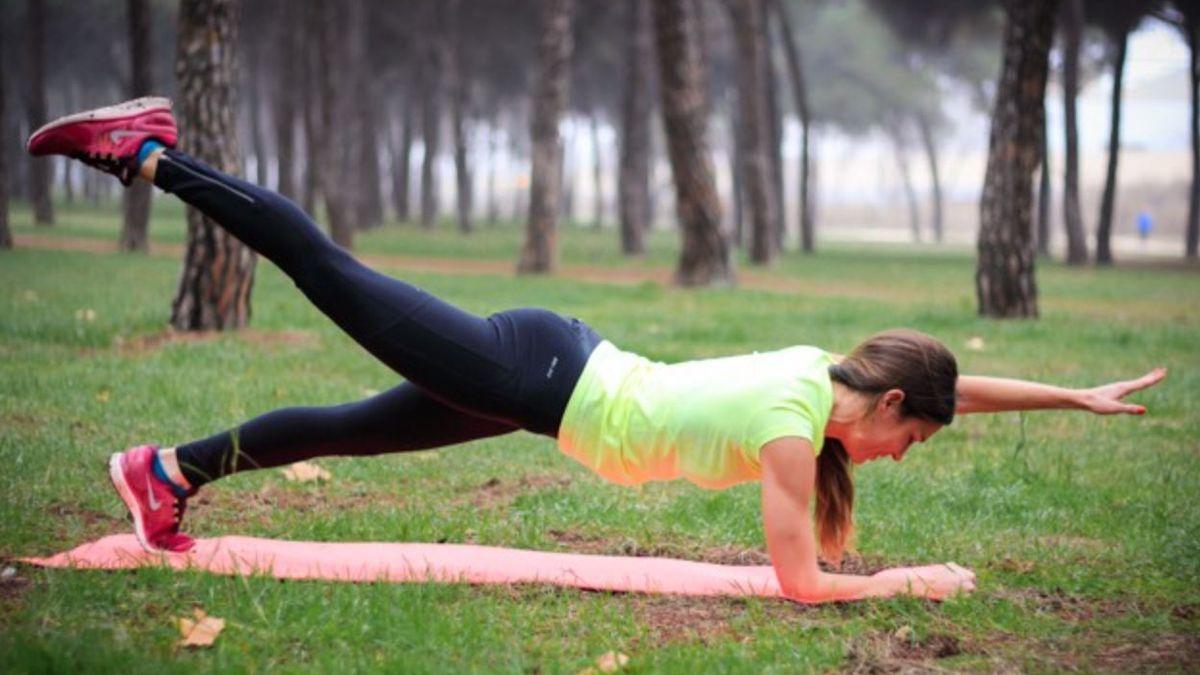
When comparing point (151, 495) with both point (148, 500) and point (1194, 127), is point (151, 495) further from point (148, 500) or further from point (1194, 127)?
point (1194, 127)

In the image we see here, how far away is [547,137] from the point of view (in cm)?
2055

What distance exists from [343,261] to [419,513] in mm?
1641

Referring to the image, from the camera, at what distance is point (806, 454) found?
3969 millimetres

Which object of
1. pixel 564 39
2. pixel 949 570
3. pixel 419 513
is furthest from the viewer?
pixel 564 39

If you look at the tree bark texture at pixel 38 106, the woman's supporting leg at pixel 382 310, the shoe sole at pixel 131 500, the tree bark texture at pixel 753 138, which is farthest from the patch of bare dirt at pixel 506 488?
the tree bark texture at pixel 38 106

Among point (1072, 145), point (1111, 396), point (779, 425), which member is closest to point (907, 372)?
point (779, 425)

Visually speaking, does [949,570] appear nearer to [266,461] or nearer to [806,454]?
[806,454]

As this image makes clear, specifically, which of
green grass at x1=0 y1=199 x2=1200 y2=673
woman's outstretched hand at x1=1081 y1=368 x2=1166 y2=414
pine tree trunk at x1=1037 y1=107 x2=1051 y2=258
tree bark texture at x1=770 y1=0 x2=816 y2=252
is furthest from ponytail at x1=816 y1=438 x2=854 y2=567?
pine tree trunk at x1=1037 y1=107 x2=1051 y2=258

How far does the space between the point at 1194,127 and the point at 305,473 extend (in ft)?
96.5

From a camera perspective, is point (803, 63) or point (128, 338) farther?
point (803, 63)

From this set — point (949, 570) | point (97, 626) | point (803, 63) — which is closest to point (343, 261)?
point (97, 626)

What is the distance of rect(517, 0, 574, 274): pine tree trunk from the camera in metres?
20.3

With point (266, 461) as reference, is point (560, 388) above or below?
above

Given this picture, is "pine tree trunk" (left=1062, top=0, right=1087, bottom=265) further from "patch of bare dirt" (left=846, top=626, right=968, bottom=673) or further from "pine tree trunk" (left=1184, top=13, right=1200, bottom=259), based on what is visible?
"patch of bare dirt" (left=846, top=626, right=968, bottom=673)
